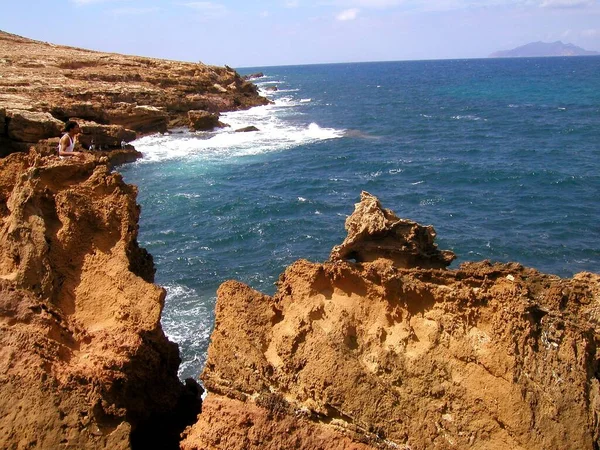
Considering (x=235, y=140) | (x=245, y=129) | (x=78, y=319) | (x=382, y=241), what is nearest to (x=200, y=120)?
(x=245, y=129)

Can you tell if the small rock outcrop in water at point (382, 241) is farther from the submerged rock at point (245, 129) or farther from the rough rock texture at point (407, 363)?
the submerged rock at point (245, 129)

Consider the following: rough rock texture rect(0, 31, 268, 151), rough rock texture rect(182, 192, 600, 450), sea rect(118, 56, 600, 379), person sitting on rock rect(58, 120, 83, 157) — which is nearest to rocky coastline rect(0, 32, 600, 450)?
rough rock texture rect(182, 192, 600, 450)

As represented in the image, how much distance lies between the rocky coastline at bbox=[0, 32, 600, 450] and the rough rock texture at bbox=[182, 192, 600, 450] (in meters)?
0.02

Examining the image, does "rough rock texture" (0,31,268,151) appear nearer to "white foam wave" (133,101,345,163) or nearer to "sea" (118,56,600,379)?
"white foam wave" (133,101,345,163)

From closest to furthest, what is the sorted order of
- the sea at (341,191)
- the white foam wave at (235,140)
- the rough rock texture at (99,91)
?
the sea at (341,191) → the rough rock texture at (99,91) → the white foam wave at (235,140)

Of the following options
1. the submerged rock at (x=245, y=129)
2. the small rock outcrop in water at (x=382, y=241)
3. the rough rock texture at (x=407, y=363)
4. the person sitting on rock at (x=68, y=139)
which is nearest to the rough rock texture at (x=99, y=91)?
the submerged rock at (x=245, y=129)

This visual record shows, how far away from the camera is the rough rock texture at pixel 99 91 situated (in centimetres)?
3960

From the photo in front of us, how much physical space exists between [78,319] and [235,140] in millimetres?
47583

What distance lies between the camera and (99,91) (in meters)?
53.2

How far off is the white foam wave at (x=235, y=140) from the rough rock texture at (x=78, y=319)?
36.2 m

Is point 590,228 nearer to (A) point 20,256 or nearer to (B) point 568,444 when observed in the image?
(B) point 568,444

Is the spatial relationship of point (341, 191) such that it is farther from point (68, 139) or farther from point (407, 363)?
point (407, 363)

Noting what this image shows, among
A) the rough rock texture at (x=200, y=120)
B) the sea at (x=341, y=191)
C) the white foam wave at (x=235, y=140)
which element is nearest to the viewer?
the sea at (x=341, y=191)

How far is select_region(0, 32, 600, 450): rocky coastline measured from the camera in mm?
7160
